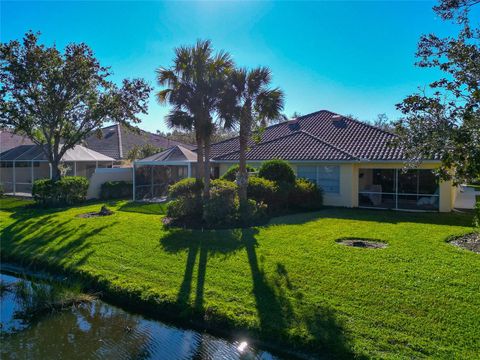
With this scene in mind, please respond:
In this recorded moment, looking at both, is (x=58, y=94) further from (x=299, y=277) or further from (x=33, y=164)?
(x=299, y=277)

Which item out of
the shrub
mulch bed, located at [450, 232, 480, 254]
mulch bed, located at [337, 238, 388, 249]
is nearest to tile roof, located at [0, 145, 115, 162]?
the shrub

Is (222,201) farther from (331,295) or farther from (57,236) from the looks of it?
(331,295)

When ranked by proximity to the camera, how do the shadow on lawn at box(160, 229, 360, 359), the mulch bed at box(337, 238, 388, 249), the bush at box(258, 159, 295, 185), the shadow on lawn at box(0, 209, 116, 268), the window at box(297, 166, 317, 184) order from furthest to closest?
1. the window at box(297, 166, 317, 184)
2. the bush at box(258, 159, 295, 185)
3. the mulch bed at box(337, 238, 388, 249)
4. the shadow on lawn at box(0, 209, 116, 268)
5. the shadow on lawn at box(160, 229, 360, 359)

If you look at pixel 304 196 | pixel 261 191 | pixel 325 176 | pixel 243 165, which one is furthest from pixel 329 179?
pixel 243 165

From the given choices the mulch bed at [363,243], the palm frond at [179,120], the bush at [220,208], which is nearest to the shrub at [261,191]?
the bush at [220,208]

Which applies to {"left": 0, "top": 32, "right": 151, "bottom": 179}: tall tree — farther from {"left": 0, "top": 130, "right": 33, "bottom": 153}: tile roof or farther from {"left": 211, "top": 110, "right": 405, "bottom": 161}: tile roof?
{"left": 0, "top": 130, "right": 33, "bottom": 153}: tile roof

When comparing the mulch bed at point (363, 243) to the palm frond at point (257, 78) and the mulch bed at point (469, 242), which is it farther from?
the palm frond at point (257, 78)
